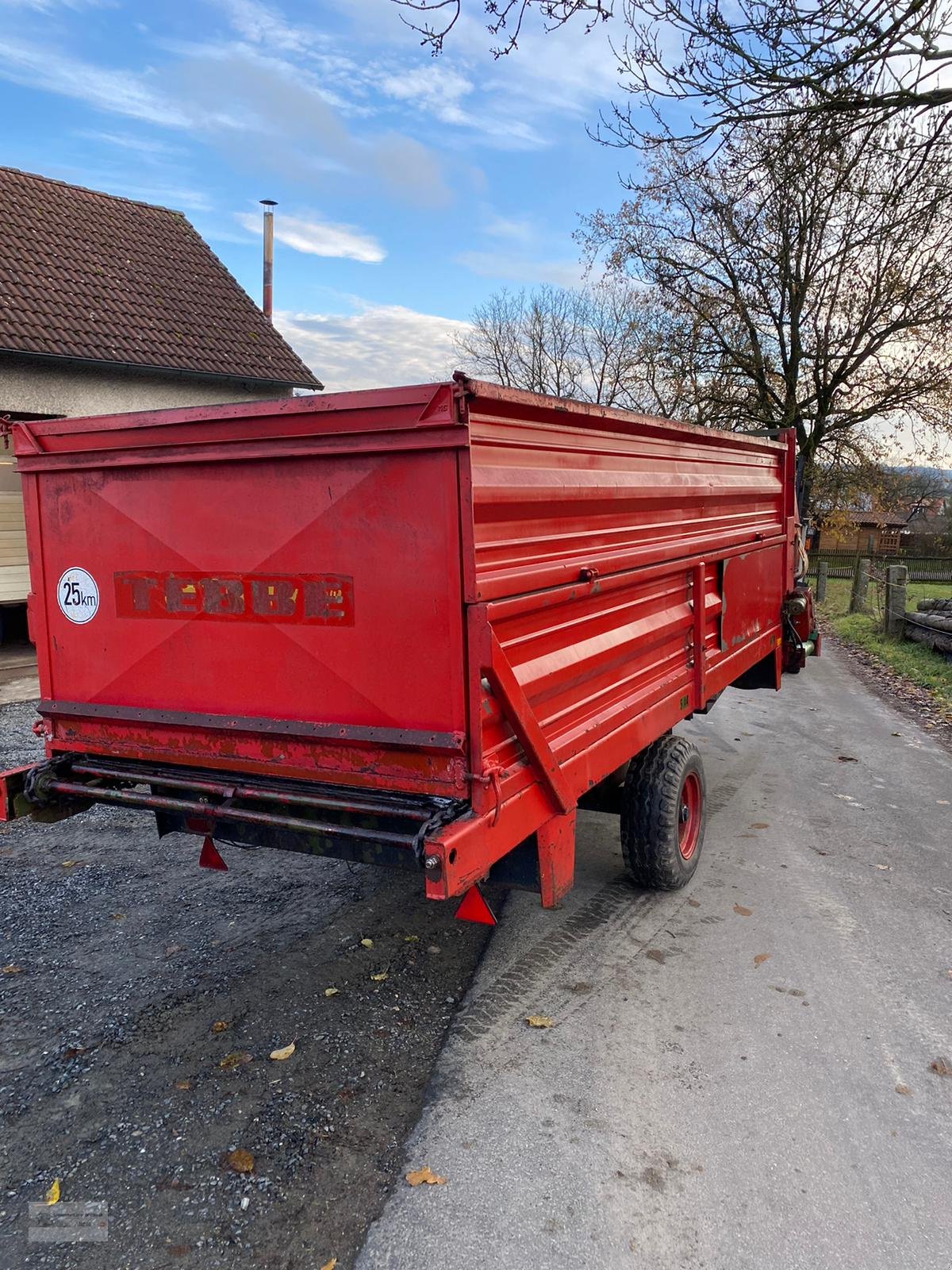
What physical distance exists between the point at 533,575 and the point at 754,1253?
2.03 m

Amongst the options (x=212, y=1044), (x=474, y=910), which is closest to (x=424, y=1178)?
(x=474, y=910)

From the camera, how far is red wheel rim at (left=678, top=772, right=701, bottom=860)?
4.75 meters

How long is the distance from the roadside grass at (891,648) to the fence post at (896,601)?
195 millimetres

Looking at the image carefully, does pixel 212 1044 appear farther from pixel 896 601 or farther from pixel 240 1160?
pixel 896 601

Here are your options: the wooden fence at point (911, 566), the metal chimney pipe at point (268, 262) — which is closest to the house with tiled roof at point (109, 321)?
the metal chimney pipe at point (268, 262)

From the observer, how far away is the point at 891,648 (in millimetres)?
12883

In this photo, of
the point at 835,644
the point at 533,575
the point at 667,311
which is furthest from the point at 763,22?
the point at 667,311

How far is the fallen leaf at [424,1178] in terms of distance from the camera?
8.40 feet

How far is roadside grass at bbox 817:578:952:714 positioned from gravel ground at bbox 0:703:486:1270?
7.47 m

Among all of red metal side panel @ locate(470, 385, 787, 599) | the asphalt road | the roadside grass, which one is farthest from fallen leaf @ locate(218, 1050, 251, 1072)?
the roadside grass

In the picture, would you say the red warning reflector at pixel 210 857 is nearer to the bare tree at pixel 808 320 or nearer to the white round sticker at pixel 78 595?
the white round sticker at pixel 78 595

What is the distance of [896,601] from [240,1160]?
1329cm

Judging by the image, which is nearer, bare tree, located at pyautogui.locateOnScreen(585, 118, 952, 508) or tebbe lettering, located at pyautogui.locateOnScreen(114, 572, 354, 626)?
tebbe lettering, located at pyautogui.locateOnScreen(114, 572, 354, 626)

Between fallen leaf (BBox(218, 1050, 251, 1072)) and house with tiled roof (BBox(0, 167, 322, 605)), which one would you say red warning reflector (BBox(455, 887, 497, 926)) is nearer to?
fallen leaf (BBox(218, 1050, 251, 1072))
